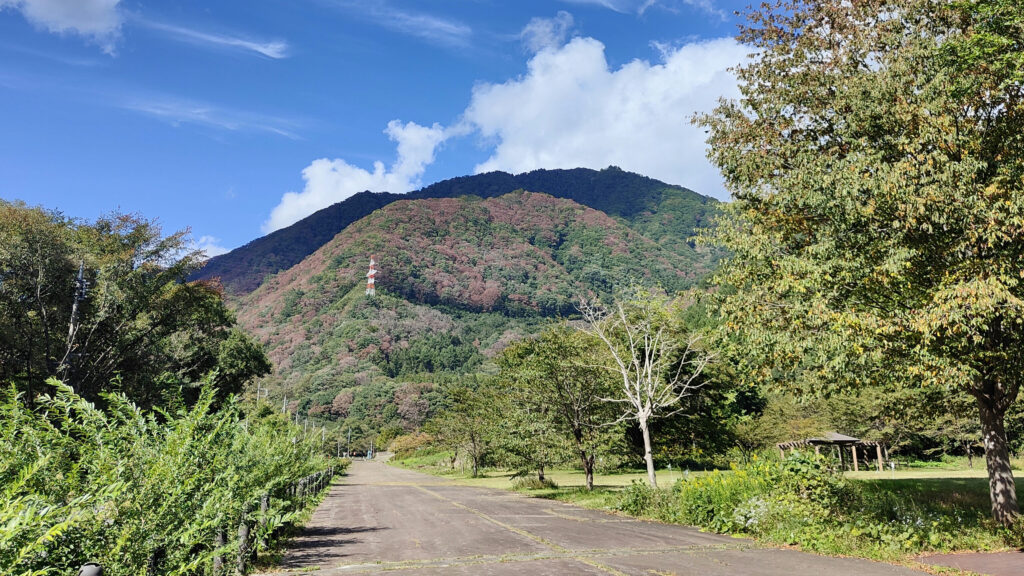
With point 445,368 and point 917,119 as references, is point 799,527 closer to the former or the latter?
point 917,119

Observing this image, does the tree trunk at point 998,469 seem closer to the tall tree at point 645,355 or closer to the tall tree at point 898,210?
the tall tree at point 898,210

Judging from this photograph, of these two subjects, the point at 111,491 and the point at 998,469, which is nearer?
the point at 111,491

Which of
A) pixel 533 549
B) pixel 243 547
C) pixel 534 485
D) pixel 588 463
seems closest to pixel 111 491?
pixel 243 547

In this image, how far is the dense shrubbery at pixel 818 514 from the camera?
9461mm

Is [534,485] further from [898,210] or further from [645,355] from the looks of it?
[898,210]

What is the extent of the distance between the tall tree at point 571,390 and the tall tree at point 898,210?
29.3 ft

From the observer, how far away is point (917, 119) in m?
10.9

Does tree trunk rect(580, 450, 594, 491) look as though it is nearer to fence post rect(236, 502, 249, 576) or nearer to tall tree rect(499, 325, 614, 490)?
tall tree rect(499, 325, 614, 490)

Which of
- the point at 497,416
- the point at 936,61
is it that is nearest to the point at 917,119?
the point at 936,61

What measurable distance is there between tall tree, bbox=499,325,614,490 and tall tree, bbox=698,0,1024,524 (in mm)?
8939

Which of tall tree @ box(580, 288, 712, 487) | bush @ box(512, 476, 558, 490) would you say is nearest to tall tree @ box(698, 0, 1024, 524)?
tall tree @ box(580, 288, 712, 487)

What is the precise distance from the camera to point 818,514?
1042 cm

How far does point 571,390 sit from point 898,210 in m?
15.2

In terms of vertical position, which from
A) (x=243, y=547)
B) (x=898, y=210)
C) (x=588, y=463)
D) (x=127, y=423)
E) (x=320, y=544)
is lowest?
(x=588, y=463)
